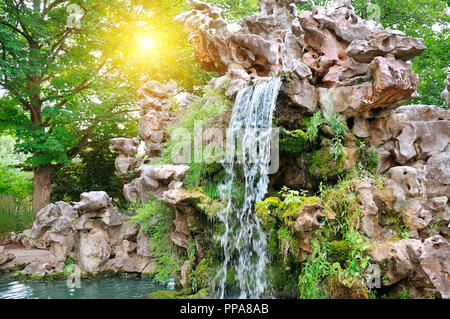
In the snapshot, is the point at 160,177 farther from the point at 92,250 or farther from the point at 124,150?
the point at 124,150

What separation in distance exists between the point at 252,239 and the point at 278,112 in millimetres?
2745

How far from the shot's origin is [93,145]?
40.7ft

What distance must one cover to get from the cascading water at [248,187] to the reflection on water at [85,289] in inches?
73.8

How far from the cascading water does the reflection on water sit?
1.87 m

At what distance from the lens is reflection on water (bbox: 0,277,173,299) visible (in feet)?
19.5

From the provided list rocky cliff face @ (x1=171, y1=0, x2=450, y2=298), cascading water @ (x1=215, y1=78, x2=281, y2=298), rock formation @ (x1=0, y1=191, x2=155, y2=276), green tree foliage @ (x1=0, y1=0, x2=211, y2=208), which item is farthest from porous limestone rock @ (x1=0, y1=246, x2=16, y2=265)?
rocky cliff face @ (x1=171, y1=0, x2=450, y2=298)

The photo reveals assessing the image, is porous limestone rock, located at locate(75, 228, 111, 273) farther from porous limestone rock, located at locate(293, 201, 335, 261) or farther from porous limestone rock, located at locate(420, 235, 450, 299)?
porous limestone rock, located at locate(420, 235, 450, 299)

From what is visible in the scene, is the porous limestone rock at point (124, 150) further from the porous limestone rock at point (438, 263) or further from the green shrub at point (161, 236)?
the porous limestone rock at point (438, 263)

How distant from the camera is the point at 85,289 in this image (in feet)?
21.0

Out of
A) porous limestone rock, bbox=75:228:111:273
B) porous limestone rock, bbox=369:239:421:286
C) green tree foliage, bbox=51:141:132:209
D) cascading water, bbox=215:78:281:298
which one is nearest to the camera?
porous limestone rock, bbox=369:239:421:286

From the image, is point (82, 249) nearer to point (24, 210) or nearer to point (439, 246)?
point (24, 210)

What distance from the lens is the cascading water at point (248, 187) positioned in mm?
5480

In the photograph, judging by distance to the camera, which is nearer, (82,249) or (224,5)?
(82,249)
